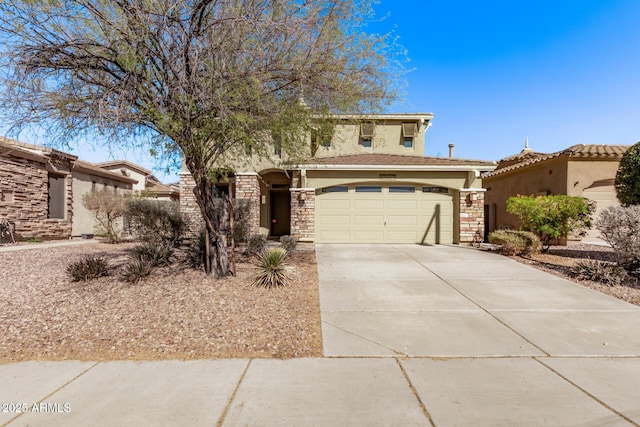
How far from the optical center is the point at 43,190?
46.6ft

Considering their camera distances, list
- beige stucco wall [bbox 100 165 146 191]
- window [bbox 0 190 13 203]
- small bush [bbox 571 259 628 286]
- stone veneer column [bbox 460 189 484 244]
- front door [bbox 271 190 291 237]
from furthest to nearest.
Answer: beige stucco wall [bbox 100 165 146 191], front door [bbox 271 190 291 237], stone veneer column [bbox 460 189 484 244], window [bbox 0 190 13 203], small bush [bbox 571 259 628 286]

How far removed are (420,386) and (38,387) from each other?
395cm

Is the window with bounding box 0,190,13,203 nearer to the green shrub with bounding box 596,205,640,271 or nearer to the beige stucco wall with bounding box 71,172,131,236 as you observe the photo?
the beige stucco wall with bounding box 71,172,131,236

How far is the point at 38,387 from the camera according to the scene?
3145 millimetres

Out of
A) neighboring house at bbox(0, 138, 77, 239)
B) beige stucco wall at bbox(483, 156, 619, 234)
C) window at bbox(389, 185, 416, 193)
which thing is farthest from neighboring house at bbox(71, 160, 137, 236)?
beige stucco wall at bbox(483, 156, 619, 234)

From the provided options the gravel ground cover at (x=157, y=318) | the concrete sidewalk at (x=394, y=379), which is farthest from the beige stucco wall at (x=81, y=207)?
the concrete sidewalk at (x=394, y=379)

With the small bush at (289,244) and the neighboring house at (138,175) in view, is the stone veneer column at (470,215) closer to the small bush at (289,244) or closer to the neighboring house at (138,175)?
the small bush at (289,244)

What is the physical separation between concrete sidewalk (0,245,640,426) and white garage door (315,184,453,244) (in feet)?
24.8

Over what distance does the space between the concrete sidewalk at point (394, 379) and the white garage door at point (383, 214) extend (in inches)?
298

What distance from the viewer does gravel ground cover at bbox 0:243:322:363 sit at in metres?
3.93

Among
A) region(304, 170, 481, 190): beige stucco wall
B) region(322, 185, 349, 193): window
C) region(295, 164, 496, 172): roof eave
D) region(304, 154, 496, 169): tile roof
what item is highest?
region(304, 154, 496, 169): tile roof

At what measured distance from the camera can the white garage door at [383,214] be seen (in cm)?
1295

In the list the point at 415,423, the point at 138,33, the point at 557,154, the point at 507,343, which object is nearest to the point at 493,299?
the point at 507,343

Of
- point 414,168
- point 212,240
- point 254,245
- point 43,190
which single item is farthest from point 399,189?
point 43,190
